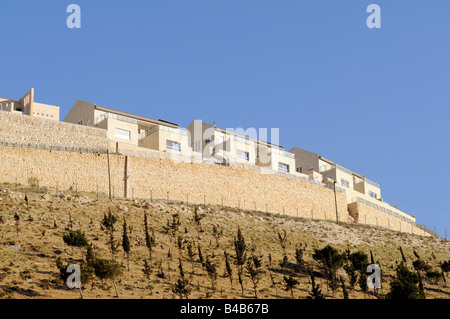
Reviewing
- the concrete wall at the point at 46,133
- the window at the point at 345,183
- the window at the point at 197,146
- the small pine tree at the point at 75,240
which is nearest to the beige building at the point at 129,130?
the concrete wall at the point at 46,133

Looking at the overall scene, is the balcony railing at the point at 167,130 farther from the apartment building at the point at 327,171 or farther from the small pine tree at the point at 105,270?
the small pine tree at the point at 105,270

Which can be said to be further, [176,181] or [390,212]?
[390,212]

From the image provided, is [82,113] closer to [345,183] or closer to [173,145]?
[173,145]

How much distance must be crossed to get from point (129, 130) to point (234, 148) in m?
11.5

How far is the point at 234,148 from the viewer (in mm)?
63281

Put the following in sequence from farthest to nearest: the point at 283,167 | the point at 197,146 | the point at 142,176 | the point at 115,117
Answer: the point at 283,167, the point at 197,146, the point at 115,117, the point at 142,176

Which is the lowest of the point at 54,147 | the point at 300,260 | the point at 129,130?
the point at 300,260

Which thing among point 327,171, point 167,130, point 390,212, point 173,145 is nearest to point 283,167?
point 327,171

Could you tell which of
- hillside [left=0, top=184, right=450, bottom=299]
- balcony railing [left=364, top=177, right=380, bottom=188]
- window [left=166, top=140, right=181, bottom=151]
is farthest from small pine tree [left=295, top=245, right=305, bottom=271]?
balcony railing [left=364, top=177, right=380, bottom=188]

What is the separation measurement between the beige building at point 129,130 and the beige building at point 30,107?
117 inches

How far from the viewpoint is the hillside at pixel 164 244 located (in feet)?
96.2

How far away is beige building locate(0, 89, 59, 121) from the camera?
56031 mm

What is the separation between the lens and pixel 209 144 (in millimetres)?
63844
